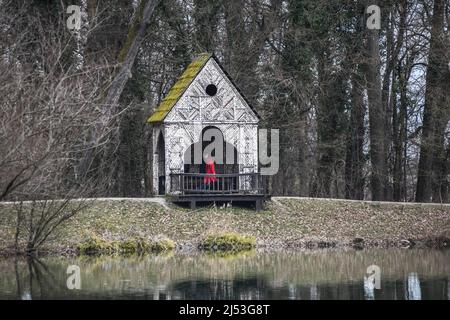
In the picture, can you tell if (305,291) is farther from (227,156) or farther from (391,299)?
(227,156)

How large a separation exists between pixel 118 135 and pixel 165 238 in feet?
34.0

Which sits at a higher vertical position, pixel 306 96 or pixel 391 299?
pixel 306 96

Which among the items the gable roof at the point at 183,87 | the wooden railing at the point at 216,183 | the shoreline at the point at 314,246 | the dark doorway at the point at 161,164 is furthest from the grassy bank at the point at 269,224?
the gable roof at the point at 183,87

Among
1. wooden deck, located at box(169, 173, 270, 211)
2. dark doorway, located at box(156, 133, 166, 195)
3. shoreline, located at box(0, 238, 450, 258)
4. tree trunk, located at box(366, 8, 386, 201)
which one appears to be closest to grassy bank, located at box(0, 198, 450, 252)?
shoreline, located at box(0, 238, 450, 258)

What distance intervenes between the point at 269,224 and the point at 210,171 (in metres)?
2.92

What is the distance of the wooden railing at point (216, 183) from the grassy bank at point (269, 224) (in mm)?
671

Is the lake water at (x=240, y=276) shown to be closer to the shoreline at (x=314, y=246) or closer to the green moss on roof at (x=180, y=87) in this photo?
the shoreline at (x=314, y=246)

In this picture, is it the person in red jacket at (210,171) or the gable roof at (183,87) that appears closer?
the person in red jacket at (210,171)

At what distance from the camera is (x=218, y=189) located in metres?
32.5

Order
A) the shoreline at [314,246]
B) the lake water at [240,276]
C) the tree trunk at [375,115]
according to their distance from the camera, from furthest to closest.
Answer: the tree trunk at [375,115] → the shoreline at [314,246] → the lake water at [240,276]

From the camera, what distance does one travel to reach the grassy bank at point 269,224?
29.0m
